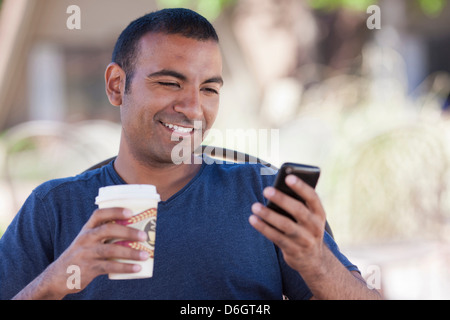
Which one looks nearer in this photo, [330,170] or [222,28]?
[330,170]

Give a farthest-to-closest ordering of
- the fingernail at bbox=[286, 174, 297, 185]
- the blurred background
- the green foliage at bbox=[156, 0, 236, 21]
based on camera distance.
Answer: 1. the green foliage at bbox=[156, 0, 236, 21]
2. the blurred background
3. the fingernail at bbox=[286, 174, 297, 185]

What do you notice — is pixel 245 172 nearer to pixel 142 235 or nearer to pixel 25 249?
pixel 142 235

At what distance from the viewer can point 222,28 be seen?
10812 mm

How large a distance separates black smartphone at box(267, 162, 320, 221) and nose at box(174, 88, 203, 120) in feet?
2.42

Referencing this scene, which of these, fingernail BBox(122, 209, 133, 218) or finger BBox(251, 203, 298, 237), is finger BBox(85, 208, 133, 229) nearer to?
fingernail BBox(122, 209, 133, 218)

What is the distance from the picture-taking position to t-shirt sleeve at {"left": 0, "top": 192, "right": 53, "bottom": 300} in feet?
6.81

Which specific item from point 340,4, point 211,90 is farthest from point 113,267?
point 340,4

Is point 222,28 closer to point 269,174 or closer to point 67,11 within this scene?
point 67,11

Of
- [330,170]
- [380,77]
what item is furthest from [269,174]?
[380,77]

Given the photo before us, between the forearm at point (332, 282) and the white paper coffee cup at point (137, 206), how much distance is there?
49 cm

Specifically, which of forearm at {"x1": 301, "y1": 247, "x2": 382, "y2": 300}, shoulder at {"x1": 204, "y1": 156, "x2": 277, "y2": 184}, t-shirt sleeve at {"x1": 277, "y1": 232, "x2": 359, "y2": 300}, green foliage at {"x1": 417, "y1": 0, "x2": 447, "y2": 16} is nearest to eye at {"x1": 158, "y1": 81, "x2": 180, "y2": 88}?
shoulder at {"x1": 204, "y1": 156, "x2": 277, "y2": 184}

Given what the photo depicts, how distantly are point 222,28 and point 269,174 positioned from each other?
29.2 ft

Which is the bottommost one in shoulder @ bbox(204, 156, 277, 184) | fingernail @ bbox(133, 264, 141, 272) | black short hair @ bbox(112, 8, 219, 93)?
fingernail @ bbox(133, 264, 141, 272)
